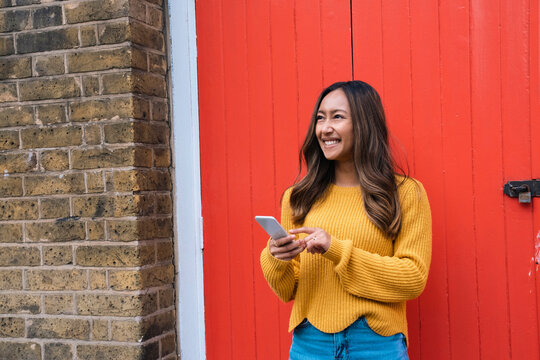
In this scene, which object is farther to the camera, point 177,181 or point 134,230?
point 177,181

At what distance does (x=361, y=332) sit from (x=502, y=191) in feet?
3.29

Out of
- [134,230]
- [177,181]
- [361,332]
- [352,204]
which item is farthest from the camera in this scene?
[177,181]

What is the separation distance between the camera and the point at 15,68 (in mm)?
3436

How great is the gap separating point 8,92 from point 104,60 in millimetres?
574

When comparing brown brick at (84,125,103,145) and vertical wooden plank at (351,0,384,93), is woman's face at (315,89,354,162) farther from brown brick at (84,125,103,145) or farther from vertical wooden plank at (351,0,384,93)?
brown brick at (84,125,103,145)

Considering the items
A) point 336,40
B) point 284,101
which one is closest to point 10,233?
point 284,101

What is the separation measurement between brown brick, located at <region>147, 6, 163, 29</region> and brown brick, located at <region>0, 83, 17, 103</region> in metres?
0.79

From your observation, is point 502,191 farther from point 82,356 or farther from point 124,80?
point 82,356

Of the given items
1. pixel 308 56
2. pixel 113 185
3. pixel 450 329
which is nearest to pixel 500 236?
pixel 450 329

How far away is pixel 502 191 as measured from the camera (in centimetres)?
298

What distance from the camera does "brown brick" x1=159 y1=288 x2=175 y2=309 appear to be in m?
3.40

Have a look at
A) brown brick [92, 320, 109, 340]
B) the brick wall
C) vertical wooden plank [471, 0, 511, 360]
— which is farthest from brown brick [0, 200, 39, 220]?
vertical wooden plank [471, 0, 511, 360]

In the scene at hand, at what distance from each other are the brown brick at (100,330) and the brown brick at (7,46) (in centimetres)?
146

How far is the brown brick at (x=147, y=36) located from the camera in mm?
3286
